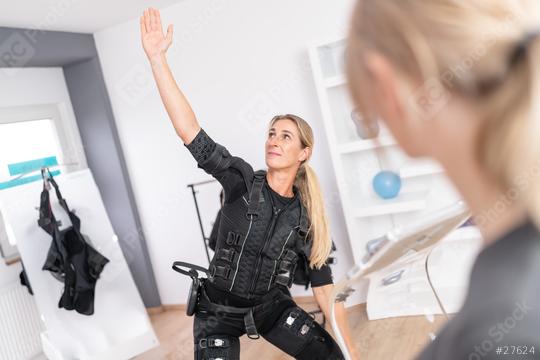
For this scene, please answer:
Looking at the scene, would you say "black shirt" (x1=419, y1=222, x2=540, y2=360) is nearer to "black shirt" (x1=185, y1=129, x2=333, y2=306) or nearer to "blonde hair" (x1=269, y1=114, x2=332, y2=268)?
"black shirt" (x1=185, y1=129, x2=333, y2=306)

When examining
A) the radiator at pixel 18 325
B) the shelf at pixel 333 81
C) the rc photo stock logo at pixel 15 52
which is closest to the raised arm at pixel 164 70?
the shelf at pixel 333 81

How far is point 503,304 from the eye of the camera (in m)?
0.42

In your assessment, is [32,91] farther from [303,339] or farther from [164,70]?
[303,339]

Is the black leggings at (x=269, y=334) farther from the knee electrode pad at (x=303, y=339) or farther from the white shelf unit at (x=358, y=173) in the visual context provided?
the white shelf unit at (x=358, y=173)

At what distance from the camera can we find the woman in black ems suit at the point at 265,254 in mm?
1986

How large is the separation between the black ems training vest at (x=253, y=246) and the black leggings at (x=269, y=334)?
12cm

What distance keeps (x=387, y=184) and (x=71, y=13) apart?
260 cm

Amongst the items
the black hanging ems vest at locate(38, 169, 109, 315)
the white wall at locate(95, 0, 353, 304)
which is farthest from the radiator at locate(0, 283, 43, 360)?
the white wall at locate(95, 0, 353, 304)

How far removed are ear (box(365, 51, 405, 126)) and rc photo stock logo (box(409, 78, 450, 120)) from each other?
0.05 feet

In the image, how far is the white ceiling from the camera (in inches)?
133

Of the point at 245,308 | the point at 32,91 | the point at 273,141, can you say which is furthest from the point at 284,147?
the point at 32,91

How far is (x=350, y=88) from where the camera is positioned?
529mm

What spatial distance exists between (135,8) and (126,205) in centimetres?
165

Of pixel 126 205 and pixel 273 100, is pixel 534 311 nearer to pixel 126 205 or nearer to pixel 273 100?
pixel 273 100
